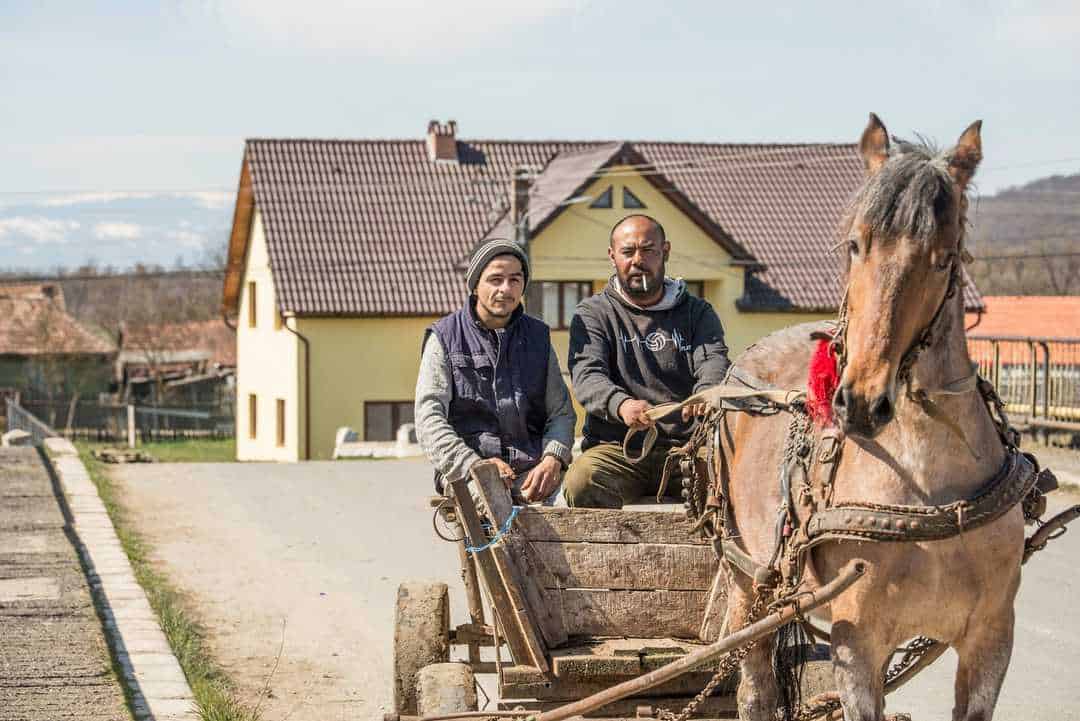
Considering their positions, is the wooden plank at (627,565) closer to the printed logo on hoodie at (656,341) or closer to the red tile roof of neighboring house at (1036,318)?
the printed logo on hoodie at (656,341)

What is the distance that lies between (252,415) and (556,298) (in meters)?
9.59

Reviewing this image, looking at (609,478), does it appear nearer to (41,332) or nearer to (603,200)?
(603,200)

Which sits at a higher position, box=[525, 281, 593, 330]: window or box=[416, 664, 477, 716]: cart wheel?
box=[525, 281, 593, 330]: window

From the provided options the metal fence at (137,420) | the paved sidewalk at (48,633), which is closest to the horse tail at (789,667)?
the paved sidewalk at (48,633)

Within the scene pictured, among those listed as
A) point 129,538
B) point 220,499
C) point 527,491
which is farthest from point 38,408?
point 527,491

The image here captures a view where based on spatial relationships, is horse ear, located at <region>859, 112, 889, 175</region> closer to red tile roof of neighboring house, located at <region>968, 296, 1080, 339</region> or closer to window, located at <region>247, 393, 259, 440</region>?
window, located at <region>247, 393, 259, 440</region>

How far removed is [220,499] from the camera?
15773 millimetres

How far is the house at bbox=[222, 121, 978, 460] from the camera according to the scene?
1362 inches

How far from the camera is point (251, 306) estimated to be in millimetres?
40281

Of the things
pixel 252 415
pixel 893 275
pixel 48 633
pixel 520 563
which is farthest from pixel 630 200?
pixel 893 275

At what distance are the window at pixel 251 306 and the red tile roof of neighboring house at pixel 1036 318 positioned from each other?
1922 centimetres

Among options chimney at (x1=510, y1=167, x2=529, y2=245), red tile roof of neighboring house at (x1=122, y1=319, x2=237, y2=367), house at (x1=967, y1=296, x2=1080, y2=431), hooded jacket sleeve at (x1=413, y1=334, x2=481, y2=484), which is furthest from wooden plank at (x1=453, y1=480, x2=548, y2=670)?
red tile roof of neighboring house at (x1=122, y1=319, x2=237, y2=367)

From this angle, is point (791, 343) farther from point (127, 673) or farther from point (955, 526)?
point (127, 673)

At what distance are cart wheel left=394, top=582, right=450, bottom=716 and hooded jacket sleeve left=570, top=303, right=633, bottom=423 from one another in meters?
0.97
